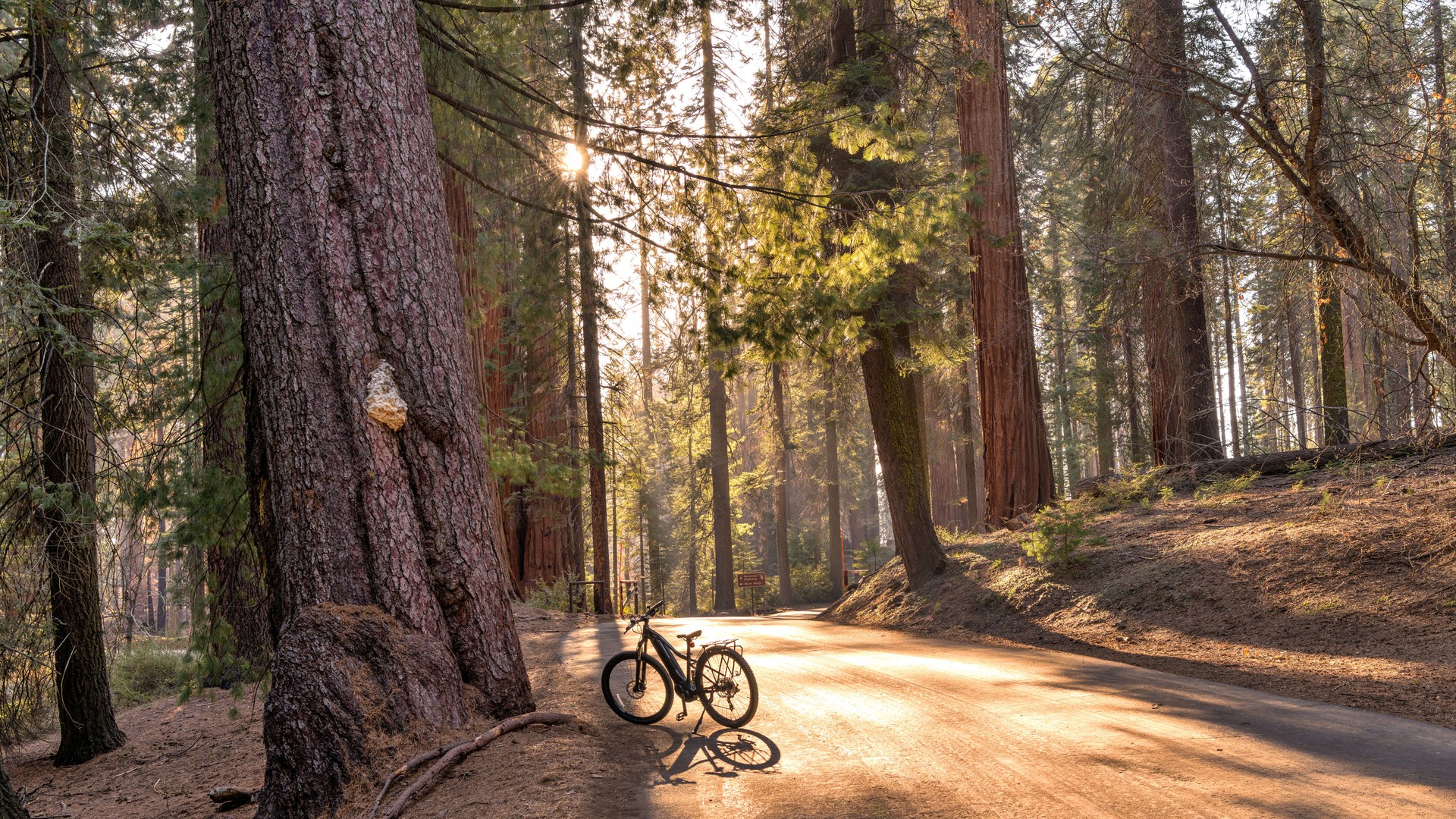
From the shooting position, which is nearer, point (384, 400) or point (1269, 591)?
point (384, 400)

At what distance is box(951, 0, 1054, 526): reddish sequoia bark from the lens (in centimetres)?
1452

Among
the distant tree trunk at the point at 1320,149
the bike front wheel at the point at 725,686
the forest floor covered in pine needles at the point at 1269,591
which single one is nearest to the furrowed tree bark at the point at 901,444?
the forest floor covered in pine needles at the point at 1269,591

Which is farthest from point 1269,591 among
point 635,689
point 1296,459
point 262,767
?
point 262,767

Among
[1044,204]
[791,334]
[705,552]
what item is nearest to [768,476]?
[1044,204]

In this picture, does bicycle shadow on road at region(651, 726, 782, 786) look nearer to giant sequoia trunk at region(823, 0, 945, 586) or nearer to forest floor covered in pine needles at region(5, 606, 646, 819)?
forest floor covered in pine needles at region(5, 606, 646, 819)

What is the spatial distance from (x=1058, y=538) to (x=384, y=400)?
8.79 metres

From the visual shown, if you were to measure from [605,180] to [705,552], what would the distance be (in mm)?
36331

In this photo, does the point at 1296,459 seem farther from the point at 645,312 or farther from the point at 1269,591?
the point at 645,312

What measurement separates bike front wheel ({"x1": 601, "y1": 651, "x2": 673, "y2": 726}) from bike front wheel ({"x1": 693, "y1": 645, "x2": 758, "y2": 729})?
10.6 inches

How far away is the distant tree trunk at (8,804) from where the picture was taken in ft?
16.9

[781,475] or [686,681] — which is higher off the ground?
[781,475]

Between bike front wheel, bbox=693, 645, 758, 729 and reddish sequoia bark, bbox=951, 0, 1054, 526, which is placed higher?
reddish sequoia bark, bbox=951, 0, 1054, 526

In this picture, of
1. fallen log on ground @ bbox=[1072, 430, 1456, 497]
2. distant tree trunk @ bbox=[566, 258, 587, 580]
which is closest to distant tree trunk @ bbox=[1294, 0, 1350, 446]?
fallen log on ground @ bbox=[1072, 430, 1456, 497]

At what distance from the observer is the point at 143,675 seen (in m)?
14.7
